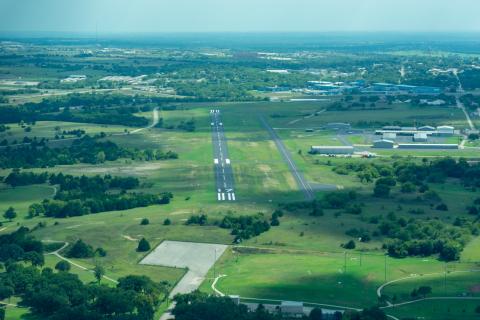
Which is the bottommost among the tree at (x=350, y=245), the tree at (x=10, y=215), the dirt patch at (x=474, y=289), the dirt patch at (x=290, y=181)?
the dirt patch at (x=290, y=181)

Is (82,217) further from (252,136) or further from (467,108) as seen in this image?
(467,108)

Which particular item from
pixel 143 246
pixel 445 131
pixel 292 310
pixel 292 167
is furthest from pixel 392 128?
pixel 292 310

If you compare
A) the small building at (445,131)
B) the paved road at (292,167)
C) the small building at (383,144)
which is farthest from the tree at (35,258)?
the small building at (445,131)

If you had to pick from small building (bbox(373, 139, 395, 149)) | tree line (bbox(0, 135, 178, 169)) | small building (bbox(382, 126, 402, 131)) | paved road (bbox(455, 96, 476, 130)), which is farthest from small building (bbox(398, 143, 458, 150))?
tree line (bbox(0, 135, 178, 169))

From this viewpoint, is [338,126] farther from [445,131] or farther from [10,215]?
[10,215]

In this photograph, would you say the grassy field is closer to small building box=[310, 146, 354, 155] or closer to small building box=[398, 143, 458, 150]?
small building box=[310, 146, 354, 155]

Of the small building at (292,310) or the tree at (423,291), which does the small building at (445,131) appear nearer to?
the tree at (423,291)
